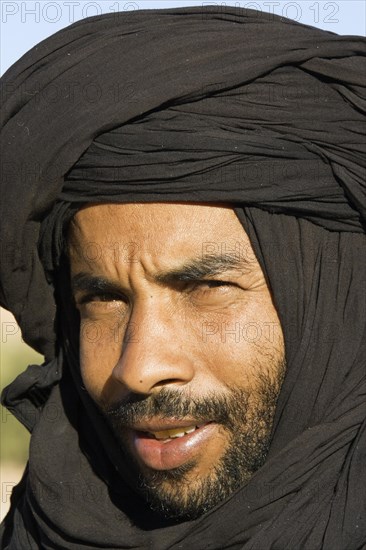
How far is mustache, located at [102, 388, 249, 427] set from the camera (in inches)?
131

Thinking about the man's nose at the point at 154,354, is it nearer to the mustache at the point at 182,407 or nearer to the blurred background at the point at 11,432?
the mustache at the point at 182,407

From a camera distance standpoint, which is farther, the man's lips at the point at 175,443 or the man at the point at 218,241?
the man's lips at the point at 175,443

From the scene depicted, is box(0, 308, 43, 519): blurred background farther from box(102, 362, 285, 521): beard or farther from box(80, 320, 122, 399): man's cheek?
box(102, 362, 285, 521): beard

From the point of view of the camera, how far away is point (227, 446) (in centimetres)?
346

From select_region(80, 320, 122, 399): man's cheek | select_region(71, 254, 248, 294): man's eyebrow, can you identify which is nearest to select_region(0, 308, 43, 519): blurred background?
select_region(80, 320, 122, 399): man's cheek

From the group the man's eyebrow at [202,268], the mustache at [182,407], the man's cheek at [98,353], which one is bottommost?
the mustache at [182,407]

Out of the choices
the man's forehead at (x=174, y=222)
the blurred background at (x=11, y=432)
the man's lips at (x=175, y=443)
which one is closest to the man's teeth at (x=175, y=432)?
the man's lips at (x=175, y=443)

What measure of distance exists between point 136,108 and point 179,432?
0.92 meters

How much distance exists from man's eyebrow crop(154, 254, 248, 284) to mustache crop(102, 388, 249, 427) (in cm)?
32

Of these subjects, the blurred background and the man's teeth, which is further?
the blurred background

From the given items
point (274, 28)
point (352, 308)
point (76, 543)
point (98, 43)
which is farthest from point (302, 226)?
point (76, 543)

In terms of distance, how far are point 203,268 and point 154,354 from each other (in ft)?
0.91

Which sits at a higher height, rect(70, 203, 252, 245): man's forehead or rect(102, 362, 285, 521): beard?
rect(70, 203, 252, 245): man's forehead

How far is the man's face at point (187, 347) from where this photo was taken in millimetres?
3350
